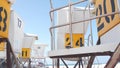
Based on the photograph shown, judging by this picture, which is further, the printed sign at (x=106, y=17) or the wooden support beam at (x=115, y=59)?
the printed sign at (x=106, y=17)

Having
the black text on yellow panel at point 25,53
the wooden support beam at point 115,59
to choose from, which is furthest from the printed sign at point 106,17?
the black text on yellow panel at point 25,53

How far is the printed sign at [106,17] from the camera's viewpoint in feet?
9.98

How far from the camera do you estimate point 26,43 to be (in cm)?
1318

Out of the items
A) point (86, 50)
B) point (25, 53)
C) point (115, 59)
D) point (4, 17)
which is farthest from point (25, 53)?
point (115, 59)

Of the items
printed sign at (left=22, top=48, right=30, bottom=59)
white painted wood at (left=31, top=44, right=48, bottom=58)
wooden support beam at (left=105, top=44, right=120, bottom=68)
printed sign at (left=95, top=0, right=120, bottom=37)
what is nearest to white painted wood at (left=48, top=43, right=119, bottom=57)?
wooden support beam at (left=105, top=44, right=120, bottom=68)

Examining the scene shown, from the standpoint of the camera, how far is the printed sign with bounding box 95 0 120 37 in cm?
304

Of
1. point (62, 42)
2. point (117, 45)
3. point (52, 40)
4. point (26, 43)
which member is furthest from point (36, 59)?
point (117, 45)

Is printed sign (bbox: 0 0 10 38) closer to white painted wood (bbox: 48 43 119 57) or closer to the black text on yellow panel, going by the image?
white painted wood (bbox: 48 43 119 57)

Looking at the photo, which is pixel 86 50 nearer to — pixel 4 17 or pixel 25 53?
pixel 4 17

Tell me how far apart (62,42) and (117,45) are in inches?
243

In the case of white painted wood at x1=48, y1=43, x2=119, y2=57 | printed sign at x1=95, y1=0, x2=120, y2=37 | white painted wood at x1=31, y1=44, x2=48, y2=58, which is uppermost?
printed sign at x1=95, y1=0, x2=120, y2=37

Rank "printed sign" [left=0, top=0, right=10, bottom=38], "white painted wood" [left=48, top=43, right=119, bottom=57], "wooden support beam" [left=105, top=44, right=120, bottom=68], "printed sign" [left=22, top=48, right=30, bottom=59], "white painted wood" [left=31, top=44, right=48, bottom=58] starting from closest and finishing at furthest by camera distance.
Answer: "wooden support beam" [left=105, top=44, right=120, bottom=68], "white painted wood" [left=48, top=43, right=119, bottom=57], "printed sign" [left=0, top=0, right=10, bottom=38], "printed sign" [left=22, top=48, right=30, bottom=59], "white painted wood" [left=31, top=44, right=48, bottom=58]

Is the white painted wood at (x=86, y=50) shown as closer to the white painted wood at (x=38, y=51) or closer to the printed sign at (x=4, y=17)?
the printed sign at (x=4, y=17)

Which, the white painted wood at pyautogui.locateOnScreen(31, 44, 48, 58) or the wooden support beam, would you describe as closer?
the wooden support beam
